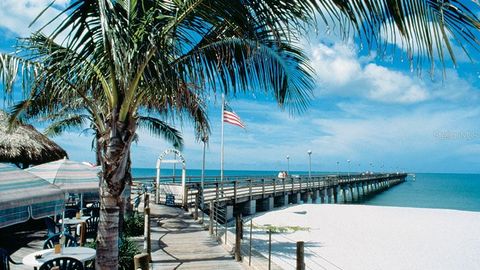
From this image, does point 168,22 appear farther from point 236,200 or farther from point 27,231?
point 236,200

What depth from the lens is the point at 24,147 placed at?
15562 millimetres

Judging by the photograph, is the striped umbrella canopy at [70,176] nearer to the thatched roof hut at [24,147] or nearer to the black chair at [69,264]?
the black chair at [69,264]

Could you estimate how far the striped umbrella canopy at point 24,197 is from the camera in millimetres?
4852

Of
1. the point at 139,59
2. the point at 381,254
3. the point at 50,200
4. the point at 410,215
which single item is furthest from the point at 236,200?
the point at 139,59

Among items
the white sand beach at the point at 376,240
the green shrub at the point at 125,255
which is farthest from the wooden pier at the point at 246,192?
the green shrub at the point at 125,255

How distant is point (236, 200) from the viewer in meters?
22.4

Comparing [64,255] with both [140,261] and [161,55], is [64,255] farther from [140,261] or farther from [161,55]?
[161,55]

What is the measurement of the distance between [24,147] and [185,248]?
391 inches

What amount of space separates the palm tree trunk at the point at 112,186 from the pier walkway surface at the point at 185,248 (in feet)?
11.8

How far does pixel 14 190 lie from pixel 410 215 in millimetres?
27678

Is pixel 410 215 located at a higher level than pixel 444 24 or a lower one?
lower

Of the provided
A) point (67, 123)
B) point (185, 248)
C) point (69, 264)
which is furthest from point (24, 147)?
point (69, 264)

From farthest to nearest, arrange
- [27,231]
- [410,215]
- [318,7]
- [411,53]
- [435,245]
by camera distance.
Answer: [410,215]
[435,245]
[27,231]
[318,7]
[411,53]

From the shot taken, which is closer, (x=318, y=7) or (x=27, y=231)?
(x=318, y=7)
